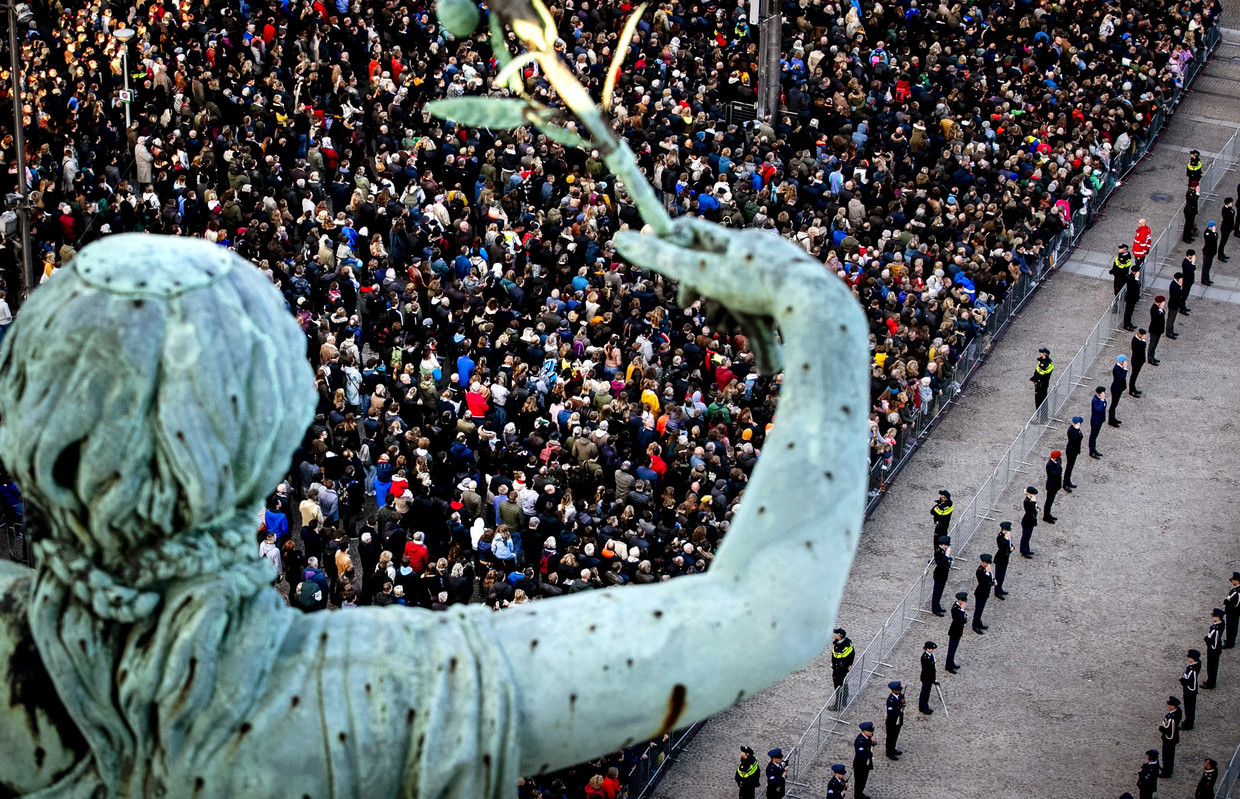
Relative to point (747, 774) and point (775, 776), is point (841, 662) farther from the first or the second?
point (747, 774)

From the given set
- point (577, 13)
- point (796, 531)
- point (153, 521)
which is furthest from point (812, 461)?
point (577, 13)

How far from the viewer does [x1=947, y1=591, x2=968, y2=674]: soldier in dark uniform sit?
30734mm

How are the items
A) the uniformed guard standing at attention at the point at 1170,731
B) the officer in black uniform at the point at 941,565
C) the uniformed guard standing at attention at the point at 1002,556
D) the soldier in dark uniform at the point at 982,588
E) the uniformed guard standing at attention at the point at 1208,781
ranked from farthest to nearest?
the uniformed guard standing at attention at the point at 1002,556 < the officer in black uniform at the point at 941,565 < the soldier in dark uniform at the point at 982,588 < the uniformed guard standing at attention at the point at 1170,731 < the uniformed guard standing at attention at the point at 1208,781

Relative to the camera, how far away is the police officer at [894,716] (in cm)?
2906

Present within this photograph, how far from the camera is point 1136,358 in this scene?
40.0 meters

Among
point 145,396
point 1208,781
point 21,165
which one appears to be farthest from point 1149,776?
point 145,396

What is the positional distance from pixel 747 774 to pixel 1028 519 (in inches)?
348

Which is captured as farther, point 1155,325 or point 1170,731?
point 1155,325

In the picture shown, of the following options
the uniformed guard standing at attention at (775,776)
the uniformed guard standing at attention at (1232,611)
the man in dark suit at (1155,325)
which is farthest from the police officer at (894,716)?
the man in dark suit at (1155,325)

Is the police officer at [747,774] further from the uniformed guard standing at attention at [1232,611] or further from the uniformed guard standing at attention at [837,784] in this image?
the uniformed guard standing at attention at [1232,611]

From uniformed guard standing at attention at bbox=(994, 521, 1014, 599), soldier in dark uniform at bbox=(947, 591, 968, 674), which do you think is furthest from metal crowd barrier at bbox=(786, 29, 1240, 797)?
uniformed guard standing at attention at bbox=(994, 521, 1014, 599)

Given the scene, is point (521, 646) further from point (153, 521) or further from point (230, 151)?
point (230, 151)

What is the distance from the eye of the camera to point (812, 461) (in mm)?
4773

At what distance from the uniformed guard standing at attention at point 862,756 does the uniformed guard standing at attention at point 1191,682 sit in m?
4.94
